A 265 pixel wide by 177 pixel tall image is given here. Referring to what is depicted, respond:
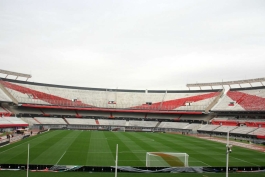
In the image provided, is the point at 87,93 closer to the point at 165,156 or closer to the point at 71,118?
the point at 71,118

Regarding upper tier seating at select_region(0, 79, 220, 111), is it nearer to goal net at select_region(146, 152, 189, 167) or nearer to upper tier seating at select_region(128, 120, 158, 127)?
upper tier seating at select_region(128, 120, 158, 127)

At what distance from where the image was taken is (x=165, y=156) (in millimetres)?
26297

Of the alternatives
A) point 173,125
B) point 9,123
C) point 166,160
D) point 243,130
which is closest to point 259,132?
point 243,130

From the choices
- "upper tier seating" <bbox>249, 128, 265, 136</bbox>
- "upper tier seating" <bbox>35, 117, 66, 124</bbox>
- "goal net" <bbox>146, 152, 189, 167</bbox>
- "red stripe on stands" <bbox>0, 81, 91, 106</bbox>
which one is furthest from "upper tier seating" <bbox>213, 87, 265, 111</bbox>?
"upper tier seating" <bbox>35, 117, 66, 124</bbox>

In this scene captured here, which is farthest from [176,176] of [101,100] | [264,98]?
[101,100]

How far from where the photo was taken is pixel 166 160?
25.8m

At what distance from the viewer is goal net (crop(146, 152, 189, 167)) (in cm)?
2453

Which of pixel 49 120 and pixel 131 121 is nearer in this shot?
pixel 49 120

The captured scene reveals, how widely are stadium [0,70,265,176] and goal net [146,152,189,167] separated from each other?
105 cm

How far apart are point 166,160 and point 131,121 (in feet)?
164

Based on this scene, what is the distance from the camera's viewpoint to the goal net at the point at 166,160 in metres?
24.5

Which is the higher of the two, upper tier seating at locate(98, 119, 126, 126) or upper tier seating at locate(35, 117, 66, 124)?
upper tier seating at locate(35, 117, 66, 124)

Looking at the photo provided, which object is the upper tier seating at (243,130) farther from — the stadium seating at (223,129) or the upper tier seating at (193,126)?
the upper tier seating at (193,126)

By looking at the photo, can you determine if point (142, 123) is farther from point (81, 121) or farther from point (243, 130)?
point (243, 130)
